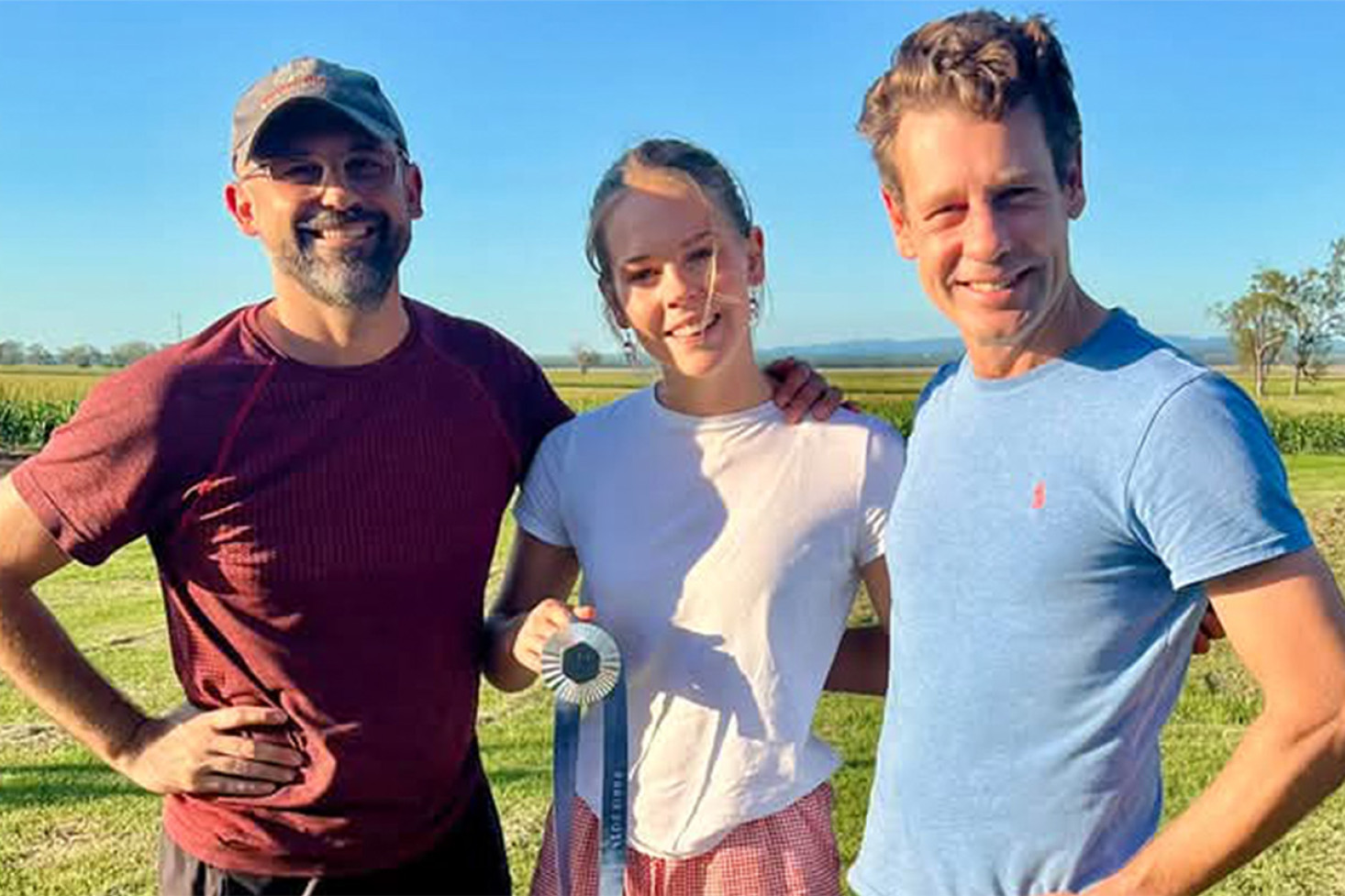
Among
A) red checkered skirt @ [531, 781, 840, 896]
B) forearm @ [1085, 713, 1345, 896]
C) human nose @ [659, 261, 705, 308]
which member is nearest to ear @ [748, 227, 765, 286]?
human nose @ [659, 261, 705, 308]

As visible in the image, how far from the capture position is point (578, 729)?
2.07m

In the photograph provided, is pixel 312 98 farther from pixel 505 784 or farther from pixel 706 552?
pixel 505 784

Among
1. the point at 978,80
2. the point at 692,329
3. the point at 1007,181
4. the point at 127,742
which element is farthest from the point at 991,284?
the point at 127,742

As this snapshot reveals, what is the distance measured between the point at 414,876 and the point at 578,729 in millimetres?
492

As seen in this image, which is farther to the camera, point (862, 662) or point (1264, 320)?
point (1264, 320)

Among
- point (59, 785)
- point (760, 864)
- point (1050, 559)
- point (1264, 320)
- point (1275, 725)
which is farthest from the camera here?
point (1264, 320)

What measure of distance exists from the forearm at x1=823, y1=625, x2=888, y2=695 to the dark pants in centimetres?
74

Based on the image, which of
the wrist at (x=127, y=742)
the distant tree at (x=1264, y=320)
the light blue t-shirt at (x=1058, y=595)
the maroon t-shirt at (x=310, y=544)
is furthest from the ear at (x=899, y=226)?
the distant tree at (x=1264, y=320)

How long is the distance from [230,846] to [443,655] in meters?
0.50

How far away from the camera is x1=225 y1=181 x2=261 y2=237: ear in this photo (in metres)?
2.27

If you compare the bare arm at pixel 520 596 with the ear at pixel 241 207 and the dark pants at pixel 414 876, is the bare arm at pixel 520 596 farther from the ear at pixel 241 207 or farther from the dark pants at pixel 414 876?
the ear at pixel 241 207

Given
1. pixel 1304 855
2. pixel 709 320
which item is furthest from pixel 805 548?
pixel 1304 855

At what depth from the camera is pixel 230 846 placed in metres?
2.21

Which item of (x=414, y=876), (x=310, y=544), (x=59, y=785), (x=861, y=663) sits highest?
(x=310, y=544)
